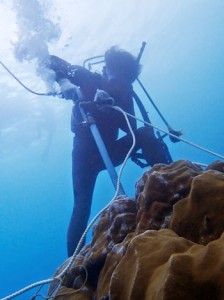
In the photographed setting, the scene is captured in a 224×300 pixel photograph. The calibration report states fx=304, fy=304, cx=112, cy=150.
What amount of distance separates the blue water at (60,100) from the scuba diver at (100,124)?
1.54 meters

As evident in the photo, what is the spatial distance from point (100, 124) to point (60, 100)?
1989 centimetres

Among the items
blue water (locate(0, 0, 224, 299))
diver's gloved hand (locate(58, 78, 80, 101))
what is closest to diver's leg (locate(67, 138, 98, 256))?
diver's gloved hand (locate(58, 78, 80, 101))

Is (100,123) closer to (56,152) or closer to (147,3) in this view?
(147,3)

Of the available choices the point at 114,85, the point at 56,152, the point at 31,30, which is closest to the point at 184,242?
the point at 114,85

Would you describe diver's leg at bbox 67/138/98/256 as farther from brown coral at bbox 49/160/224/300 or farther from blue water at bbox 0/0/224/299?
blue water at bbox 0/0/224/299

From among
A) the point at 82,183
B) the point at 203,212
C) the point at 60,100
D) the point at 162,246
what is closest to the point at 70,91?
the point at 82,183

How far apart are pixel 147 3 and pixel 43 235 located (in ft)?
254

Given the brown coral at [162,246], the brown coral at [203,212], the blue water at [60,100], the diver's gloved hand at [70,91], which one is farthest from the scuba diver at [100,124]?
the brown coral at [203,212]

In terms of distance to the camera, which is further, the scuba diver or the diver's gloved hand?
the scuba diver

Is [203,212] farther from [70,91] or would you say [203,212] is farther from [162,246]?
[70,91]

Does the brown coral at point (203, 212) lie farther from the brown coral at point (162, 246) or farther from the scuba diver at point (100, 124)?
the scuba diver at point (100, 124)

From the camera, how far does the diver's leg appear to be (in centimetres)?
489

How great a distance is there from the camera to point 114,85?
19.9 ft

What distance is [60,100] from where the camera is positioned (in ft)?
82.1
